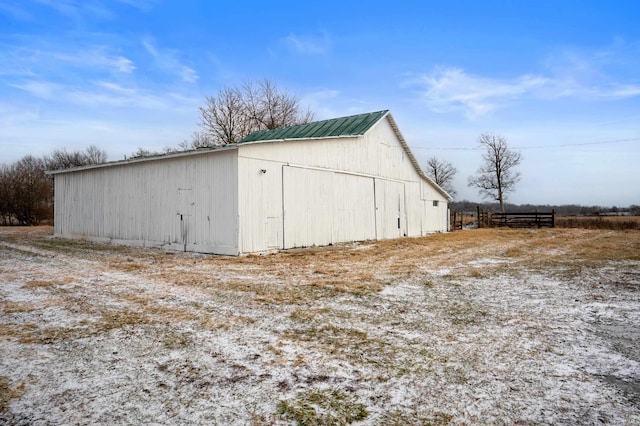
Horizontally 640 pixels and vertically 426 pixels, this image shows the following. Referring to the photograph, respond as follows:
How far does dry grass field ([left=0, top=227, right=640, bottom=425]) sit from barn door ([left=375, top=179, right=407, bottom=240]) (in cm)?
1072

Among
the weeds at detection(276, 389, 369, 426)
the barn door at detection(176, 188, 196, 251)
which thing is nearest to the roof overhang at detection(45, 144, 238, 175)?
the barn door at detection(176, 188, 196, 251)

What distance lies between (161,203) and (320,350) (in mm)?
11660

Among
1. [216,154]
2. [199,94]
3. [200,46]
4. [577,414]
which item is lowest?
[577,414]

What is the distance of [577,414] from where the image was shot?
2402mm

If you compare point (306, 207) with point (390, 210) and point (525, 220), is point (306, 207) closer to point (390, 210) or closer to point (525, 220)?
point (390, 210)

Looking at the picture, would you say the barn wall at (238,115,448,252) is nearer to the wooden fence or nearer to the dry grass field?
the dry grass field

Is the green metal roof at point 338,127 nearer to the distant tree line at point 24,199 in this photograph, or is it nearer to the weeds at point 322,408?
the weeds at point 322,408

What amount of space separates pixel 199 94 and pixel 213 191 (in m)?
29.0

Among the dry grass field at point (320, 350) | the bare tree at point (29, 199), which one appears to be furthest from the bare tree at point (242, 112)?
the dry grass field at point (320, 350)

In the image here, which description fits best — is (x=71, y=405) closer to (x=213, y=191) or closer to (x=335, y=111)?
(x=213, y=191)

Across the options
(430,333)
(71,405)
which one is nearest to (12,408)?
(71,405)

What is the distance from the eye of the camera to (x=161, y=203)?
13555mm

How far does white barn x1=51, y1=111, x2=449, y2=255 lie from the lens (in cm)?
1171

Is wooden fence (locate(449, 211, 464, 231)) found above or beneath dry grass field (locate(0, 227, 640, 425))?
above
